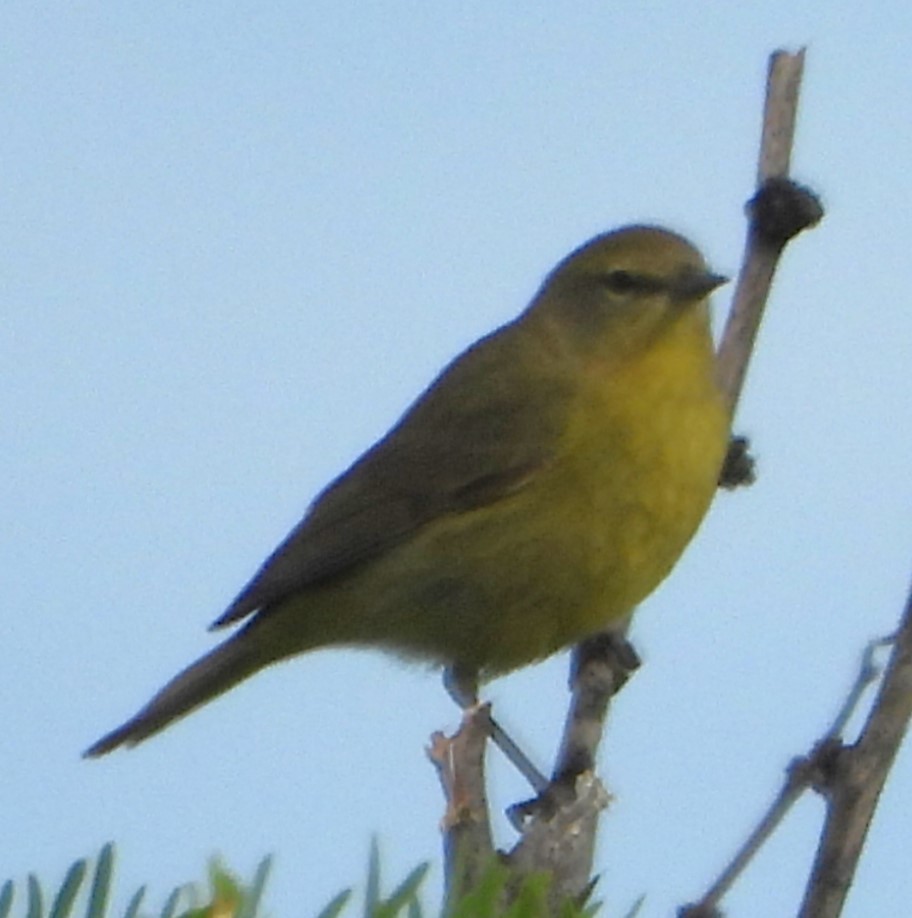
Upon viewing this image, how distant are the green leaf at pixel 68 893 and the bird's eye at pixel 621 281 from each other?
4312 millimetres

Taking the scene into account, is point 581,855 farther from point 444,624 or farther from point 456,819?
point 444,624

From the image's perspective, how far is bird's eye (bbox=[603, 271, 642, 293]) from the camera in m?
5.55

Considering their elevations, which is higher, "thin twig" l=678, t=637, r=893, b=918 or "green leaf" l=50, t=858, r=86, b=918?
"green leaf" l=50, t=858, r=86, b=918

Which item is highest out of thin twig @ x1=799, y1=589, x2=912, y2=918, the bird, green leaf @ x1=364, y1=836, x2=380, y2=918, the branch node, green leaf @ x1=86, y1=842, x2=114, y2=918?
the bird

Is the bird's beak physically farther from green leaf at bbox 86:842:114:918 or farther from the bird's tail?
green leaf at bbox 86:842:114:918

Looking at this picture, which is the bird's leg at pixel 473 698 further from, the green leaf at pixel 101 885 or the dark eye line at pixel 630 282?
the green leaf at pixel 101 885

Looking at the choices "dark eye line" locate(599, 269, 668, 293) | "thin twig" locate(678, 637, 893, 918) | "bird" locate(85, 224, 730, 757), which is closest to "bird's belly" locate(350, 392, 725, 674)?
"bird" locate(85, 224, 730, 757)

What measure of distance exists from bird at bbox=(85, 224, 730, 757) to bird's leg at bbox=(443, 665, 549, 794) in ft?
0.07

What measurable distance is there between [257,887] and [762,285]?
299 centimetres

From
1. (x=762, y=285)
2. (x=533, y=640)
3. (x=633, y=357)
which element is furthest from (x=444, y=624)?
(x=762, y=285)

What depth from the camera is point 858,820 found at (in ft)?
6.69

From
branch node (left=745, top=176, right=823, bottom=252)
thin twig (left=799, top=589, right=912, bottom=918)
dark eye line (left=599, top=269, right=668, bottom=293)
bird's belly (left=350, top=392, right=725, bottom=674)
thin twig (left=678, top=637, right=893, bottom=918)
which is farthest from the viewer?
dark eye line (left=599, top=269, right=668, bottom=293)

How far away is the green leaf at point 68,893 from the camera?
137cm

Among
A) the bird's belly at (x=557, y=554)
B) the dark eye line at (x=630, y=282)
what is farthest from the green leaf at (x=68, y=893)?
the dark eye line at (x=630, y=282)
